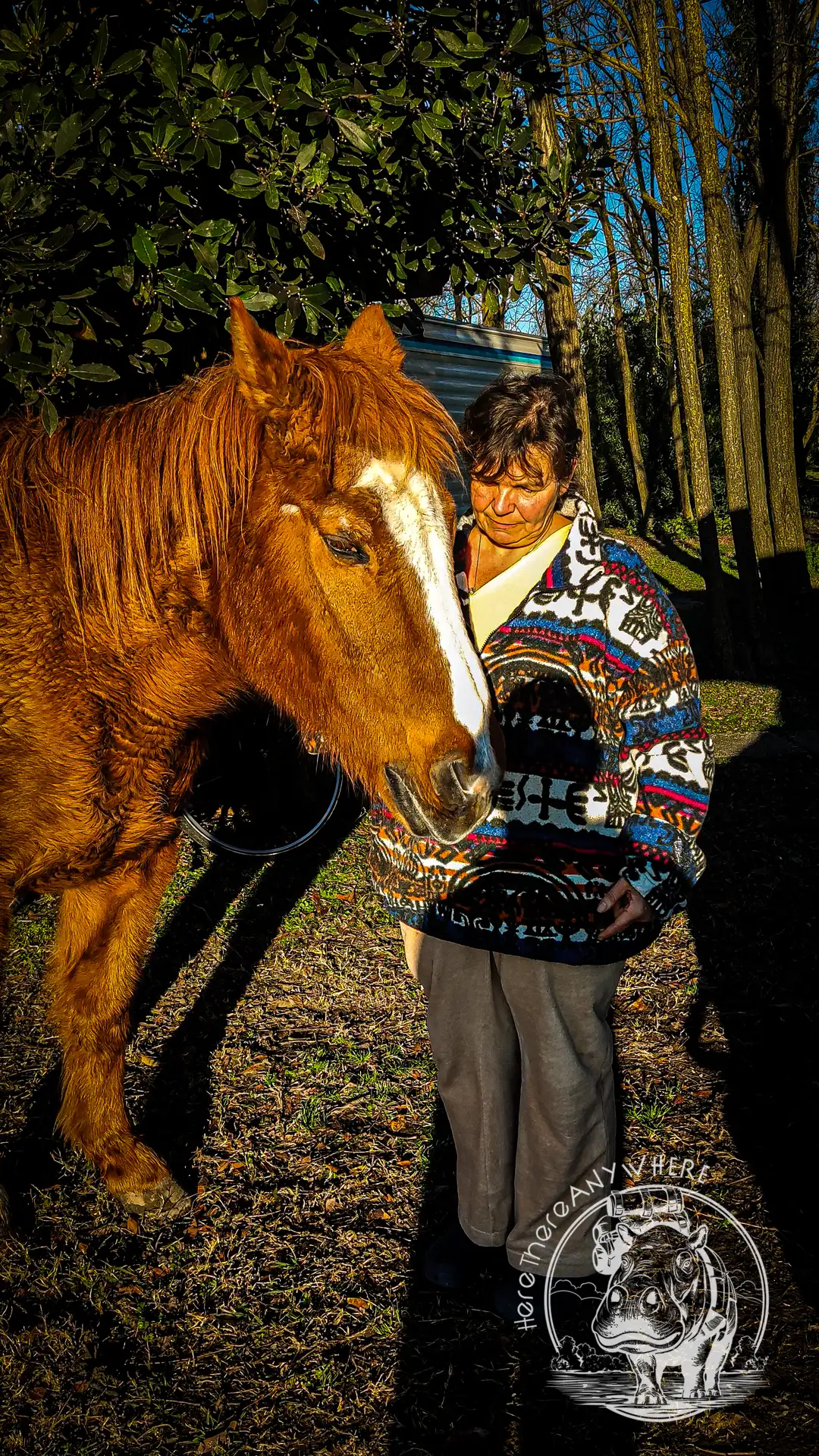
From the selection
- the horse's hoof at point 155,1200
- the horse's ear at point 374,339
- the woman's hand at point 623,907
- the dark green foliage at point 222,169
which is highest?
the dark green foliage at point 222,169

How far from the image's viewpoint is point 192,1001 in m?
4.38

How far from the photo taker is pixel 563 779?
2.12m

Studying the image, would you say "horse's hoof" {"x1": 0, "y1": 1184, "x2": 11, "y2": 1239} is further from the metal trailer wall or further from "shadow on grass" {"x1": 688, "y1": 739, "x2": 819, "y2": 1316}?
the metal trailer wall

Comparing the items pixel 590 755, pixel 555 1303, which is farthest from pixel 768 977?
pixel 590 755

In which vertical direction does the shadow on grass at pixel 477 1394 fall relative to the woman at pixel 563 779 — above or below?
below

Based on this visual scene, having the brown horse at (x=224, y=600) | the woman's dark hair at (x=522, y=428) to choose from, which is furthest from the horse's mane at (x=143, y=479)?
the woman's dark hair at (x=522, y=428)

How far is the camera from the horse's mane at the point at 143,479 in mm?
2275

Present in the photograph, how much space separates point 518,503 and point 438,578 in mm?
312

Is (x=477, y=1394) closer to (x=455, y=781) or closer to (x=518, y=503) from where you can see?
(x=455, y=781)

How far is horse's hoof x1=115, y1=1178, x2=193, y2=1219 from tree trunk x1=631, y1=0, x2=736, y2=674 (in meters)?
7.96

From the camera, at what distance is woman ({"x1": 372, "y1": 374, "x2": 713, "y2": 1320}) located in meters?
2.10

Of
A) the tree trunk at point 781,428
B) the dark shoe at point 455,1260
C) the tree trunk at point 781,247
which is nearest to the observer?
the dark shoe at point 455,1260

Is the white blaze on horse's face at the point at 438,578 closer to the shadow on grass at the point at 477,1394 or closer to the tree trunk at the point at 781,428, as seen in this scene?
the shadow on grass at the point at 477,1394

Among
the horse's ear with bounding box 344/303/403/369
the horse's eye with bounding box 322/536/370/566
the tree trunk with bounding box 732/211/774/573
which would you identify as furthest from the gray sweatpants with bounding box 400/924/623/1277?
the tree trunk with bounding box 732/211/774/573
